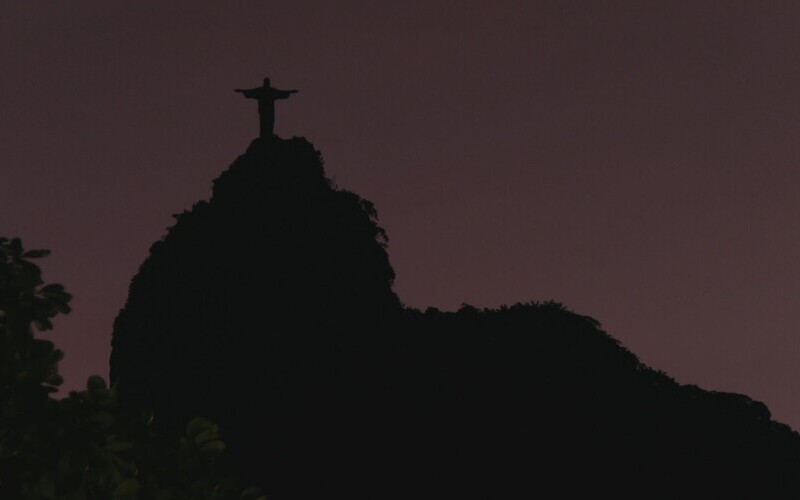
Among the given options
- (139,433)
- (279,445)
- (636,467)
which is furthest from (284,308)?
(139,433)

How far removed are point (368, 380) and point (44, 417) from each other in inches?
528

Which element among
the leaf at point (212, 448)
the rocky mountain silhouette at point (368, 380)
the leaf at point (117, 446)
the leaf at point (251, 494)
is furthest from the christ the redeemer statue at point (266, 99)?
the leaf at point (117, 446)

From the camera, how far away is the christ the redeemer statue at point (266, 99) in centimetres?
2927

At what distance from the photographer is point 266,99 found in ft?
96.5

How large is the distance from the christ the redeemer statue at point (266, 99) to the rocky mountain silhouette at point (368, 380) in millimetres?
289

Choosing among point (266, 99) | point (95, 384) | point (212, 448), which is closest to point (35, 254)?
point (95, 384)

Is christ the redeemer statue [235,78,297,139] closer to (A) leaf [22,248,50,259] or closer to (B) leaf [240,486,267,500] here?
(B) leaf [240,486,267,500]

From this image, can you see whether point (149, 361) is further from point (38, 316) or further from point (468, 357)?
point (38, 316)

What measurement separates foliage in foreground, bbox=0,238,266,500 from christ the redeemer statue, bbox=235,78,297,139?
17.8 m

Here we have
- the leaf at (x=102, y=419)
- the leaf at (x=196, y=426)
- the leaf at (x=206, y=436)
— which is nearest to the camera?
the leaf at (x=102, y=419)

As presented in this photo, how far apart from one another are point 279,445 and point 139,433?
1210 centimetres

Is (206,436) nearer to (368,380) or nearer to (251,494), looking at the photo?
(251,494)

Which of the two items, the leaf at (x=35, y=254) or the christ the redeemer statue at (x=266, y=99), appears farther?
the christ the redeemer statue at (x=266, y=99)

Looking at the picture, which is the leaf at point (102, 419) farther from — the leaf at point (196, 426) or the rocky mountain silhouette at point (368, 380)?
the rocky mountain silhouette at point (368, 380)
